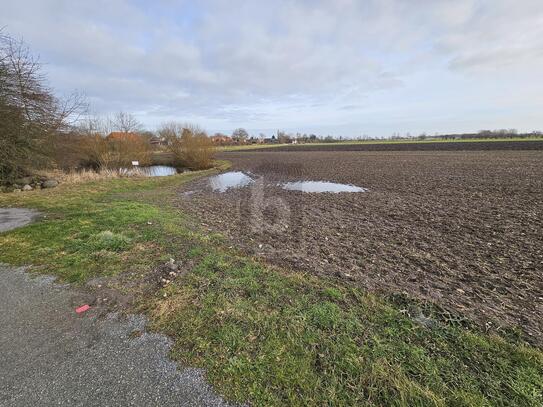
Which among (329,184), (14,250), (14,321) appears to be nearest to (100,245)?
(14,250)

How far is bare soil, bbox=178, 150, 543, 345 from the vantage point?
3.93m

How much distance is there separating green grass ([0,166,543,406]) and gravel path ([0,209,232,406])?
0.71 ft

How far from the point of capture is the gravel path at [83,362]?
7.24 ft

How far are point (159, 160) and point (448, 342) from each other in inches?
1769

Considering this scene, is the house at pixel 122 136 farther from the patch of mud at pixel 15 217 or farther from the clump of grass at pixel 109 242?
the clump of grass at pixel 109 242

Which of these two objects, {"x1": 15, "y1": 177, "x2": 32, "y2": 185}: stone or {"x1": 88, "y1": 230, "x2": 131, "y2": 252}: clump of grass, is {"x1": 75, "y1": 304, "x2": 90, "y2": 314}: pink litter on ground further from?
{"x1": 15, "y1": 177, "x2": 32, "y2": 185}: stone

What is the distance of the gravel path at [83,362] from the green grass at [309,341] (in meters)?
0.22

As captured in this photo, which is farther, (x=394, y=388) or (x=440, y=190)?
(x=440, y=190)

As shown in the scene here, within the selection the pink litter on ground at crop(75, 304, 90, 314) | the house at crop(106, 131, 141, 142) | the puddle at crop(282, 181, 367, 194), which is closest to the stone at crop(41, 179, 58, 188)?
the house at crop(106, 131, 141, 142)

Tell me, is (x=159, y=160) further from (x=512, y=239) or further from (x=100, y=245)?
(x=512, y=239)

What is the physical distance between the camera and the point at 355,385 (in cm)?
230

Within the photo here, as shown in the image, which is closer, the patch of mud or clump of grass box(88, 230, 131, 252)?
clump of grass box(88, 230, 131, 252)

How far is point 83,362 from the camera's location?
256 cm

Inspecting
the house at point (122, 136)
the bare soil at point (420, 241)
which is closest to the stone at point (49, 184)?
the bare soil at point (420, 241)
